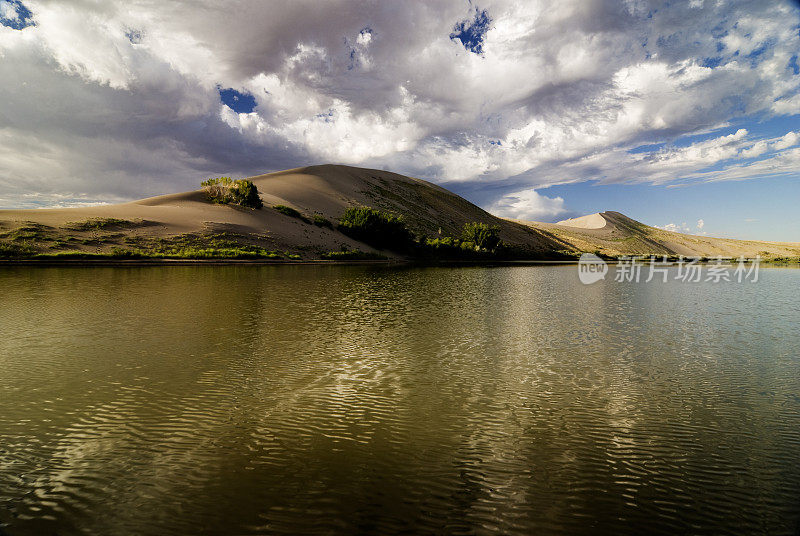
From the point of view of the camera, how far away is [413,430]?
27.8 feet

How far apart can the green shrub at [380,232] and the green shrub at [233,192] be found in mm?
21573

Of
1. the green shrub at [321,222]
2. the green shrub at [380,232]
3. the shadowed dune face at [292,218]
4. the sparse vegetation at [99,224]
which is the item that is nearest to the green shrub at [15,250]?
the shadowed dune face at [292,218]

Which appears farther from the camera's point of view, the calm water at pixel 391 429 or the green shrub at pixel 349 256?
the green shrub at pixel 349 256

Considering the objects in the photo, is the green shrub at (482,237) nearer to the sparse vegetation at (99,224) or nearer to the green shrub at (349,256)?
the green shrub at (349,256)

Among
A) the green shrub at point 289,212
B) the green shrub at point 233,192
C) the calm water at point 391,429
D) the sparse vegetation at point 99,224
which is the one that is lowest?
the calm water at point 391,429

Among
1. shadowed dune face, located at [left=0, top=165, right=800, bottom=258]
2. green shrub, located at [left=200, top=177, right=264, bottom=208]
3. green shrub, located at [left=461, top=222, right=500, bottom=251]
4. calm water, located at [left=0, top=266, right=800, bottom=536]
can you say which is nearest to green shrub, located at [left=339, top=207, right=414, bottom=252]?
shadowed dune face, located at [left=0, top=165, right=800, bottom=258]

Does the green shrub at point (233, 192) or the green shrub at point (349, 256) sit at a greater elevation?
the green shrub at point (233, 192)

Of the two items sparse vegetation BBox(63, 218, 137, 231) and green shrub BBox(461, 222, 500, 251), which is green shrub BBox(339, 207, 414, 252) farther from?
sparse vegetation BBox(63, 218, 137, 231)

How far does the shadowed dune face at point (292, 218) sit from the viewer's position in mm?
65250

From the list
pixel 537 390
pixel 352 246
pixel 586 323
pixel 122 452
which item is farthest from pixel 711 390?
pixel 352 246

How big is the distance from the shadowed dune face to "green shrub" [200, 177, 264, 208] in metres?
2.37

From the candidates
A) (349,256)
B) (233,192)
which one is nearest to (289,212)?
(233,192)

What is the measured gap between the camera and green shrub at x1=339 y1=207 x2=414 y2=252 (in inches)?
3755

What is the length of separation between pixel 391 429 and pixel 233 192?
318 ft
